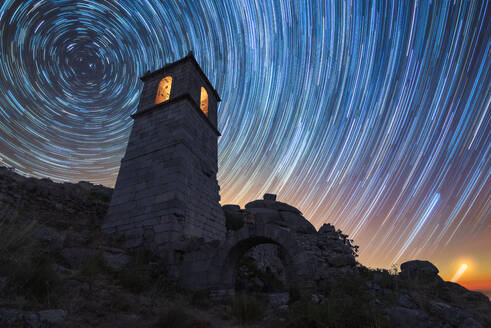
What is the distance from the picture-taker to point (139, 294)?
5598mm

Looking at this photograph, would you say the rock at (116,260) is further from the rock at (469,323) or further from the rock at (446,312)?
the rock at (469,323)

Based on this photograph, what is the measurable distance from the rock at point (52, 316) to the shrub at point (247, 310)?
3.15 m

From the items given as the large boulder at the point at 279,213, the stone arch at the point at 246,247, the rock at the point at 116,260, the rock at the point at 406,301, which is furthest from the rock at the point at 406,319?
the large boulder at the point at 279,213

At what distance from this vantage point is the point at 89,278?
5090 mm

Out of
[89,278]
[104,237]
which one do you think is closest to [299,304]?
[89,278]

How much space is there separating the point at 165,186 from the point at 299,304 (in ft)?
21.0

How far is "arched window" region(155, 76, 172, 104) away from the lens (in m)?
12.8

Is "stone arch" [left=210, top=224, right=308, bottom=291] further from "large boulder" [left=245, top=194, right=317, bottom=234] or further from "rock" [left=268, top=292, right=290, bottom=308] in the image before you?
"large boulder" [left=245, top=194, right=317, bottom=234]

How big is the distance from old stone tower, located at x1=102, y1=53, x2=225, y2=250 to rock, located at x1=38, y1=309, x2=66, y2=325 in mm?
4518

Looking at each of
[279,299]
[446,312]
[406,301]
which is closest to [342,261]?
[406,301]

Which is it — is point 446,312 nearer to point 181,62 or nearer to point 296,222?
point 181,62

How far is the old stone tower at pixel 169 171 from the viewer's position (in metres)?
8.59

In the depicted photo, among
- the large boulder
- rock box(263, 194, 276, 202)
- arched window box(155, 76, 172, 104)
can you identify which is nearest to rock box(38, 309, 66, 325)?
arched window box(155, 76, 172, 104)

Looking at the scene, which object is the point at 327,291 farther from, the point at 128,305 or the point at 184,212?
the point at 184,212
